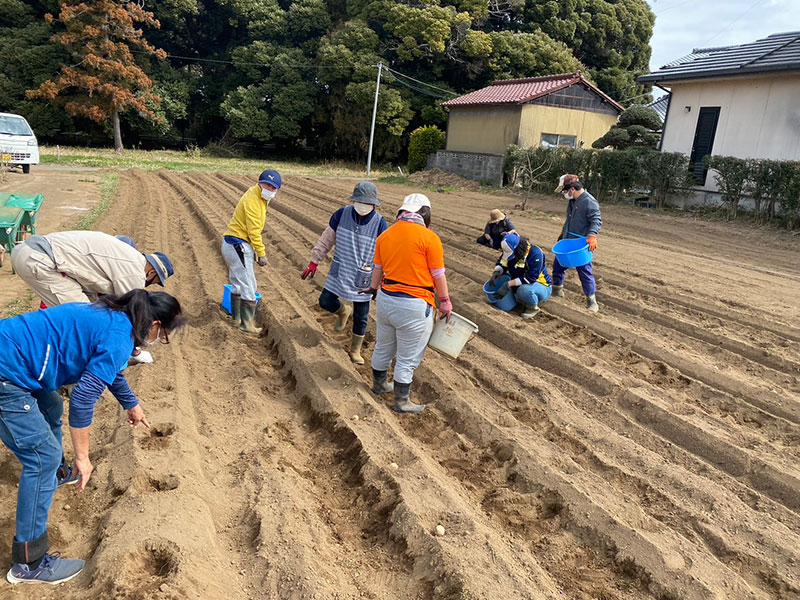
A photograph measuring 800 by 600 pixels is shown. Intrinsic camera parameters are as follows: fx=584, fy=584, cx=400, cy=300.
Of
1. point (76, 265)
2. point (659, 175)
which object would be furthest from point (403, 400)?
point (659, 175)

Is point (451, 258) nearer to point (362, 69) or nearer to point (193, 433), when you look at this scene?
point (193, 433)

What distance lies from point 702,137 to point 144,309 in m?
17.6

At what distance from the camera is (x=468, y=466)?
3945 mm

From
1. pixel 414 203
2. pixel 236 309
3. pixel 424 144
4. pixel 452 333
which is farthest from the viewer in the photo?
pixel 424 144

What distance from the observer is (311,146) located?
1435 inches

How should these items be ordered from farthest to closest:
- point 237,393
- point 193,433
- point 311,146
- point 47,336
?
point 311,146, point 237,393, point 193,433, point 47,336

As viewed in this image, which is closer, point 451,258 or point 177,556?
point 177,556

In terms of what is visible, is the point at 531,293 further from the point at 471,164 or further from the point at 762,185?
the point at 471,164

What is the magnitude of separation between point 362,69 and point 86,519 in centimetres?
2938

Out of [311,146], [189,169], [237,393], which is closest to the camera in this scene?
[237,393]

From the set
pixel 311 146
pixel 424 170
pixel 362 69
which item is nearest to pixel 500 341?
pixel 424 170

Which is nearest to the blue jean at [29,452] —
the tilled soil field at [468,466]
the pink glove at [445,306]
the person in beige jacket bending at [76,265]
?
the tilled soil field at [468,466]

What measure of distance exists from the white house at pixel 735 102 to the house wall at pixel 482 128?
678cm

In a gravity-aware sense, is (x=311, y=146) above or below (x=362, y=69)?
below
